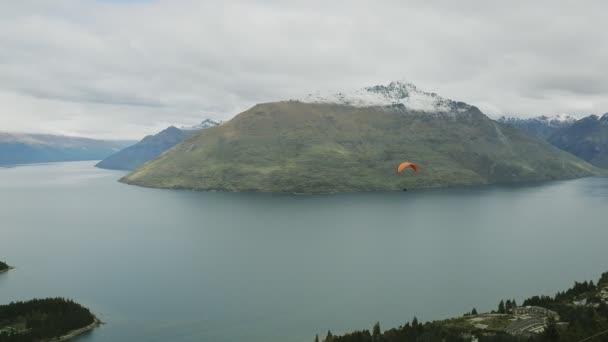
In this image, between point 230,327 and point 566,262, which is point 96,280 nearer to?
point 230,327

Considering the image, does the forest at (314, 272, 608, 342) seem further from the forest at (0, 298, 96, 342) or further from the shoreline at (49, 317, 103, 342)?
the forest at (0, 298, 96, 342)

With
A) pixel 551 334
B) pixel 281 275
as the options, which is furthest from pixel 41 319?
pixel 551 334

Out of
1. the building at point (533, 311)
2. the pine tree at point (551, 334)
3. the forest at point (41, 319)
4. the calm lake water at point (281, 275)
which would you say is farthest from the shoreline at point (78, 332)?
the building at point (533, 311)

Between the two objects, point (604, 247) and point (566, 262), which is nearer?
point (566, 262)

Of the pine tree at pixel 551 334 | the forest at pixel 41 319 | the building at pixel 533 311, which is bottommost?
the forest at pixel 41 319

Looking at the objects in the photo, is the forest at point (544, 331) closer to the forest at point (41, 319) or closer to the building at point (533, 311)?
the building at point (533, 311)

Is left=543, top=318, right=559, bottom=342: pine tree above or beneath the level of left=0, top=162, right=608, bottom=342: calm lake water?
above

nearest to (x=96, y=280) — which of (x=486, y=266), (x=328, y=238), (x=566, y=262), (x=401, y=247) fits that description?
(x=328, y=238)

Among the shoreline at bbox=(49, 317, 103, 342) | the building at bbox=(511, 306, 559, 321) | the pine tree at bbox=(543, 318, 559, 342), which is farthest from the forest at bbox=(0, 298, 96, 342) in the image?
the building at bbox=(511, 306, 559, 321)

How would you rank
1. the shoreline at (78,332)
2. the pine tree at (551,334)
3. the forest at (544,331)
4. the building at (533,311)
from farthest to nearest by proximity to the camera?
the shoreline at (78,332) → the building at (533,311) → the forest at (544,331) → the pine tree at (551,334)

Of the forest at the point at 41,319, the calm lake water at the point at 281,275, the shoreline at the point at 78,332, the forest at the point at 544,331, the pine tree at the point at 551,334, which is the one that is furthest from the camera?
the calm lake water at the point at 281,275

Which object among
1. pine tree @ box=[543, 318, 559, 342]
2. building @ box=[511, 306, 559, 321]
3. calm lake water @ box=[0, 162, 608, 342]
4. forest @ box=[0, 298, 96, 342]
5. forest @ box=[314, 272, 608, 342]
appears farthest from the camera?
calm lake water @ box=[0, 162, 608, 342]
